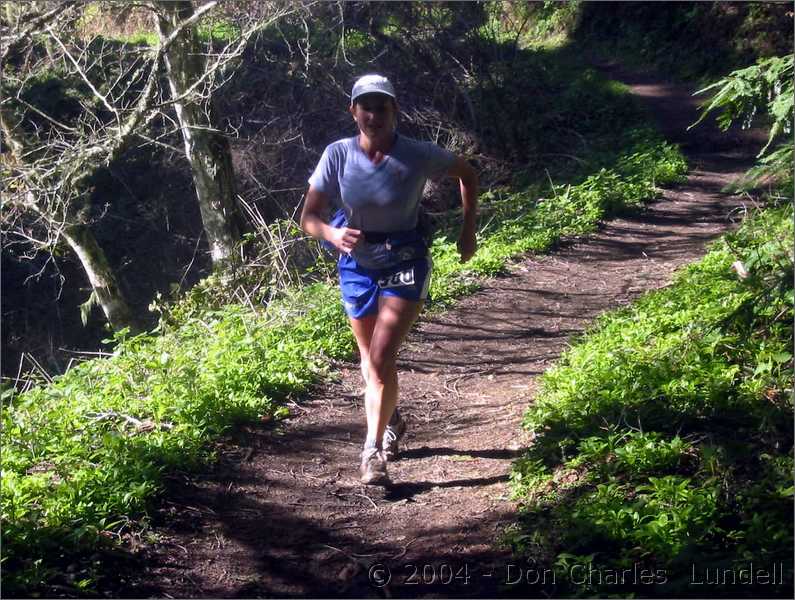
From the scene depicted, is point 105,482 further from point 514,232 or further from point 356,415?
point 514,232

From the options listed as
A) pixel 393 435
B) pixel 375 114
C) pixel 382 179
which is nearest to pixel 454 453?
pixel 393 435

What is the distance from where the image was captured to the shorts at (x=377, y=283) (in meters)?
4.54

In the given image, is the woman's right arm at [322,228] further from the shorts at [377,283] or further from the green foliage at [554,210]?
the green foliage at [554,210]

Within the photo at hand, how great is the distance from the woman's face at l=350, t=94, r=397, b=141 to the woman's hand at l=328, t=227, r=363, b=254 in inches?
18.9

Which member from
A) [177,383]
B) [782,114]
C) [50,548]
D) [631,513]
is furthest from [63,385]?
[782,114]

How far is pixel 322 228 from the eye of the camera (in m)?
4.45

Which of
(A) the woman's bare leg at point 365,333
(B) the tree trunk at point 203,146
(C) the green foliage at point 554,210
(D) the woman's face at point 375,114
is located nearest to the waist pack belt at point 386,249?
(A) the woman's bare leg at point 365,333

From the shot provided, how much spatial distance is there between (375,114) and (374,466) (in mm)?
1739

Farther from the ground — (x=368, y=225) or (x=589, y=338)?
(x=368, y=225)

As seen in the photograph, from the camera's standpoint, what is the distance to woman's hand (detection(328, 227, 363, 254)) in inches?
168

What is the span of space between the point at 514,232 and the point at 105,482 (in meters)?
7.66

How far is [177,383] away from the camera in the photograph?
5.79 meters

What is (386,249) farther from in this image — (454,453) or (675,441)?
(675,441)

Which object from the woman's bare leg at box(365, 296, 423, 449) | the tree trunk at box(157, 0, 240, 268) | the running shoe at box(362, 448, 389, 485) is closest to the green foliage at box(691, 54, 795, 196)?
the woman's bare leg at box(365, 296, 423, 449)
